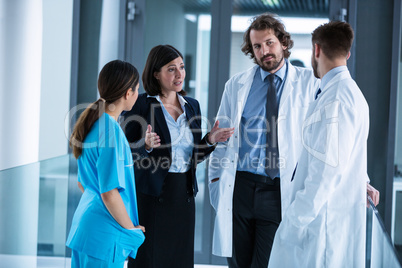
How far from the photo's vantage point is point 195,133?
244 centimetres

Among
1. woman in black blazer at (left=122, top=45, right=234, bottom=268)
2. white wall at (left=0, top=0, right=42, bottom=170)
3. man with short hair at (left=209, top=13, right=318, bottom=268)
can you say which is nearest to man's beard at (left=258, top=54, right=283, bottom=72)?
man with short hair at (left=209, top=13, right=318, bottom=268)

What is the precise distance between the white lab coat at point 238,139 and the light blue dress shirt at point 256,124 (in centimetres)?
3

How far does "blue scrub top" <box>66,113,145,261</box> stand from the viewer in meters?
1.78

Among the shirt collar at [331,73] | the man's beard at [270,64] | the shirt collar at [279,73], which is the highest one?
the man's beard at [270,64]

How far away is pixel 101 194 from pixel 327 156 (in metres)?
0.86

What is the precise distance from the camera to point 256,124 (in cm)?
251

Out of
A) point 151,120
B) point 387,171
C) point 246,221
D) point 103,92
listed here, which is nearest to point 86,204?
point 103,92

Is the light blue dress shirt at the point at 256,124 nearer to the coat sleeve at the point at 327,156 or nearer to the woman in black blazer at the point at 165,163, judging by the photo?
the woman in black blazer at the point at 165,163

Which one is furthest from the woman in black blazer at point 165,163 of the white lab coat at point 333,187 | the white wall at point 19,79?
the white wall at point 19,79

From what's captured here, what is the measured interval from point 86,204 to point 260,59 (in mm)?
1254

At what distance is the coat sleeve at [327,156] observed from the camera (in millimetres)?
1742

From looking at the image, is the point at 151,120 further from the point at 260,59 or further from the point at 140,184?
the point at 260,59

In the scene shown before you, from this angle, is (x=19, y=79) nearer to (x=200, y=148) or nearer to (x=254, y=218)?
(x=200, y=148)

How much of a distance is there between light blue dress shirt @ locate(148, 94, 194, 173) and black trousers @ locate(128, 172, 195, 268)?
0.15ft
